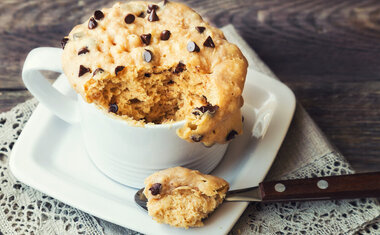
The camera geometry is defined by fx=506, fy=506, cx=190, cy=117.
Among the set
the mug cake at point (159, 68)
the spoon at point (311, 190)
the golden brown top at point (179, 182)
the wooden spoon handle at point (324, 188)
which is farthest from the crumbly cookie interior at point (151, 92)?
the wooden spoon handle at point (324, 188)

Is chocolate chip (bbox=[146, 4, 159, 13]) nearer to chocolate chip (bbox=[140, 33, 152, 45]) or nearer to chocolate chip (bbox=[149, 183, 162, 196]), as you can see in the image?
chocolate chip (bbox=[140, 33, 152, 45])

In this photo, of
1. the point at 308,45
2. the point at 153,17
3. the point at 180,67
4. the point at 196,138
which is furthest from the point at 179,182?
the point at 308,45

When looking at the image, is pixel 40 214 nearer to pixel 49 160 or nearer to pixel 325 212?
pixel 49 160

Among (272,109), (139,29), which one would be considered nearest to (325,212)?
(272,109)

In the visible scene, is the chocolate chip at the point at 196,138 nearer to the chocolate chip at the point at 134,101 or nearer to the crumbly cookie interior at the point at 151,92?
the crumbly cookie interior at the point at 151,92

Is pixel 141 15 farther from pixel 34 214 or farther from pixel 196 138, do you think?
pixel 34 214

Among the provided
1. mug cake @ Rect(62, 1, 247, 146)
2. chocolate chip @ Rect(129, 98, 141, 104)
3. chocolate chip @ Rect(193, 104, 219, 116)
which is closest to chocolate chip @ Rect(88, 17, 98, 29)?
mug cake @ Rect(62, 1, 247, 146)
